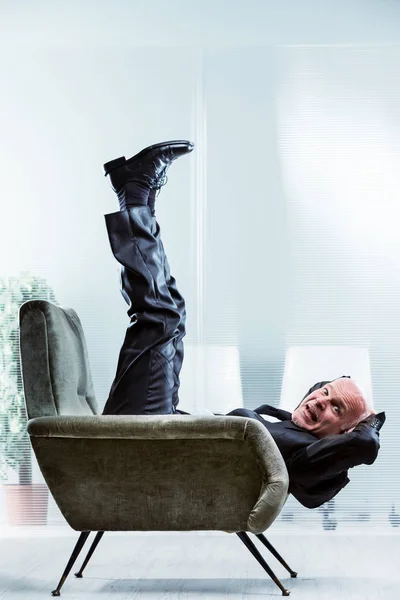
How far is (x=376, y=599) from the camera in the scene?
2682 millimetres

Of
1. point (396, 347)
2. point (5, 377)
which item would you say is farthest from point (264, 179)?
point (5, 377)

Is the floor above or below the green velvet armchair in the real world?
below

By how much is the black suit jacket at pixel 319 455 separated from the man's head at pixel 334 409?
3 centimetres

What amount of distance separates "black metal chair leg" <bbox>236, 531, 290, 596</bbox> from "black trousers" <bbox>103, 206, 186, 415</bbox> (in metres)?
0.46

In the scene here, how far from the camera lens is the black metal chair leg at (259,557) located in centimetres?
260

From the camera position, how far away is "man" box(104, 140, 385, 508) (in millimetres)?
2691

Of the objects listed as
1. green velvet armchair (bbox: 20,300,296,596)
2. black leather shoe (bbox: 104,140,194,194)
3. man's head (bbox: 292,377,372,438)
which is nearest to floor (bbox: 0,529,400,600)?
green velvet armchair (bbox: 20,300,296,596)

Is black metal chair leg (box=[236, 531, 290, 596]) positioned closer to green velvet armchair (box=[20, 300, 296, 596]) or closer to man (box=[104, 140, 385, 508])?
green velvet armchair (box=[20, 300, 296, 596])

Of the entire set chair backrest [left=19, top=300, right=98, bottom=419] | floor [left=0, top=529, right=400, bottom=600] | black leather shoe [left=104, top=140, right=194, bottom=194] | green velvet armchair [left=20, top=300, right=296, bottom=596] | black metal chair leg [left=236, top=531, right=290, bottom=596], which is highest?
black leather shoe [left=104, top=140, right=194, bottom=194]

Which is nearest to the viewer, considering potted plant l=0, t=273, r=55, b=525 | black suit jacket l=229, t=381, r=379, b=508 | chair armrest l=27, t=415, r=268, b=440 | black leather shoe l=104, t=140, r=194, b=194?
chair armrest l=27, t=415, r=268, b=440

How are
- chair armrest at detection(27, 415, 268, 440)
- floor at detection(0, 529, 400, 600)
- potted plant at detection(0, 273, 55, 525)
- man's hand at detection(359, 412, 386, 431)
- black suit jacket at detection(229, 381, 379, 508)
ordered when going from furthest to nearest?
1. potted plant at detection(0, 273, 55, 525)
2. floor at detection(0, 529, 400, 600)
3. man's hand at detection(359, 412, 386, 431)
4. black suit jacket at detection(229, 381, 379, 508)
5. chair armrest at detection(27, 415, 268, 440)

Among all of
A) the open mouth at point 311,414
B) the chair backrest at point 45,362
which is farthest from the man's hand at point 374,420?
the chair backrest at point 45,362

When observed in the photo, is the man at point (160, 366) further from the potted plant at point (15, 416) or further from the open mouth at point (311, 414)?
the potted plant at point (15, 416)

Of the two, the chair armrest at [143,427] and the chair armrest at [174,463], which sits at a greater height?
the chair armrest at [143,427]
